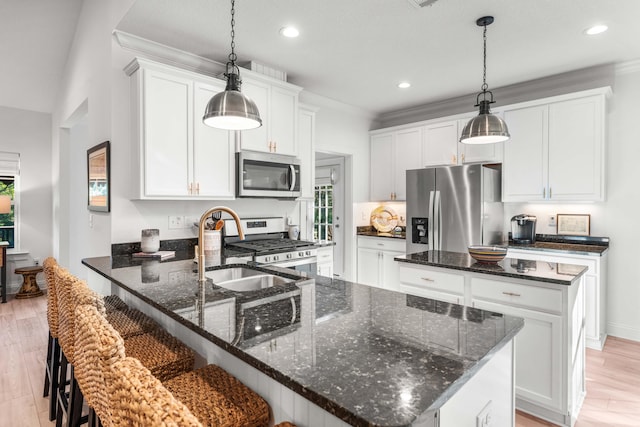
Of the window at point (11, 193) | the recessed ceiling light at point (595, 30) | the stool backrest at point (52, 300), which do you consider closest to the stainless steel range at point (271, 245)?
the stool backrest at point (52, 300)

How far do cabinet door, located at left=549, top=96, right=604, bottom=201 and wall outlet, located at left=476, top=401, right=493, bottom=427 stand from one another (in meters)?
3.19

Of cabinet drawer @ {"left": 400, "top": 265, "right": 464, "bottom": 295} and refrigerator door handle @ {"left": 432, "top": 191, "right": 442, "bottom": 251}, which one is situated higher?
refrigerator door handle @ {"left": 432, "top": 191, "right": 442, "bottom": 251}

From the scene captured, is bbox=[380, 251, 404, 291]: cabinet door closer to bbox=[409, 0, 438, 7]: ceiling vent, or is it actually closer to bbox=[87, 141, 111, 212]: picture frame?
bbox=[409, 0, 438, 7]: ceiling vent

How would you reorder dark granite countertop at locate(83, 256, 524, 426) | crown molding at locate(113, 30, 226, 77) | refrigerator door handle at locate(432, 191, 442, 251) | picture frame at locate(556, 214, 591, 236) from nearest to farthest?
1. dark granite countertop at locate(83, 256, 524, 426)
2. crown molding at locate(113, 30, 226, 77)
3. picture frame at locate(556, 214, 591, 236)
4. refrigerator door handle at locate(432, 191, 442, 251)

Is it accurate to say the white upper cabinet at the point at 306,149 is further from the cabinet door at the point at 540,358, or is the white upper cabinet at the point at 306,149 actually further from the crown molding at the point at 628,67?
the crown molding at the point at 628,67

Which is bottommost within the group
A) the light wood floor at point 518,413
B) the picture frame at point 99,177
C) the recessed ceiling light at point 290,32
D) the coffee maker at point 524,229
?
the light wood floor at point 518,413

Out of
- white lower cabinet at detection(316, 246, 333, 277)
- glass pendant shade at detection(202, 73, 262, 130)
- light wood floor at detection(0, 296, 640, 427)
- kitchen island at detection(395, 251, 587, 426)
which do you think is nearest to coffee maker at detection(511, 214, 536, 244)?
light wood floor at detection(0, 296, 640, 427)

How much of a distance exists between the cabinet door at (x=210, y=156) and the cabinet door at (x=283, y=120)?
51 centimetres

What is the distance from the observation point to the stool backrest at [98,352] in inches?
35.3

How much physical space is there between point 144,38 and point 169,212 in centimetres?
147

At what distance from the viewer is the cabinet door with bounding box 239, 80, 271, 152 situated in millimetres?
3361

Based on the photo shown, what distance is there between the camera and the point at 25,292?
16.5 ft

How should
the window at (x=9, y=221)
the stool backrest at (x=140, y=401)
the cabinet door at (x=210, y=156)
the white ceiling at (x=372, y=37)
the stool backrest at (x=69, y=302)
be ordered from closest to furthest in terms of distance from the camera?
the stool backrest at (x=140, y=401)
the stool backrest at (x=69, y=302)
the white ceiling at (x=372, y=37)
the cabinet door at (x=210, y=156)
the window at (x=9, y=221)

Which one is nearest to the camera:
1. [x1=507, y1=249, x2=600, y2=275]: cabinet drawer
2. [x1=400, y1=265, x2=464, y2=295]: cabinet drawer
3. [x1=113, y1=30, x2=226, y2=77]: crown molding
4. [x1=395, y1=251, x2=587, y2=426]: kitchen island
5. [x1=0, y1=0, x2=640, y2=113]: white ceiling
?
[x1=395, y1=251, x2=587, y2=426]: kitchen island
